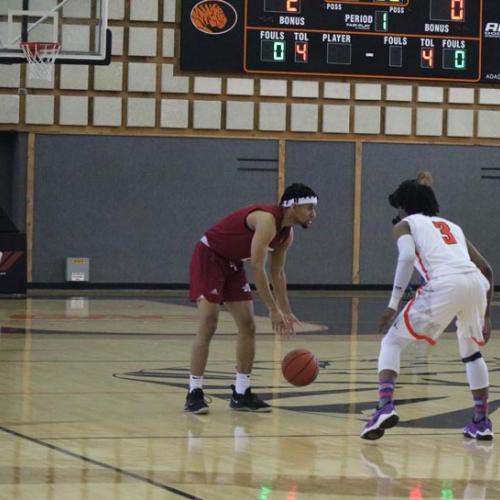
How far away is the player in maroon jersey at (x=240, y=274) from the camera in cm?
878

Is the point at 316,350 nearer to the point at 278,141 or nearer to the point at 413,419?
the point at 413,419

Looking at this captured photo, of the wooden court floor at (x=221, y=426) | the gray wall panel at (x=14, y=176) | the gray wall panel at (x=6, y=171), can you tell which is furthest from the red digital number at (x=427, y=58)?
the wooden court floor at (x=221, y=426)

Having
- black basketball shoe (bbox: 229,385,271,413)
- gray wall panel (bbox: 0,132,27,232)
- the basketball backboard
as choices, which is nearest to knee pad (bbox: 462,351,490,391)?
black basketball shoe (bbox: 229,385,271,413)

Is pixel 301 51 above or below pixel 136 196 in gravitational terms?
above

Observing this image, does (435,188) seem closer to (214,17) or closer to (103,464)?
(214,17)

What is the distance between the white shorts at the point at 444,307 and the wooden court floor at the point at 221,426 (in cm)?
64

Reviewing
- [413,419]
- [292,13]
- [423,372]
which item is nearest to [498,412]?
[413,419]

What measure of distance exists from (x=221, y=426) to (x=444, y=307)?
1.58 meters

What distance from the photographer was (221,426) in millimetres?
8250

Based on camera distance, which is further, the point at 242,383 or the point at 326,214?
the point at 326,214

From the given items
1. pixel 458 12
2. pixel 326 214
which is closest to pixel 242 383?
pixel 326 214

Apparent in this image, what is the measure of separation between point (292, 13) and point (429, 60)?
101 inches

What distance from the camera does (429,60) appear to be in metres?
23.3

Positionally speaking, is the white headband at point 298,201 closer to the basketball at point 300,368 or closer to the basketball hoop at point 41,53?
the basketball at point 300,368
